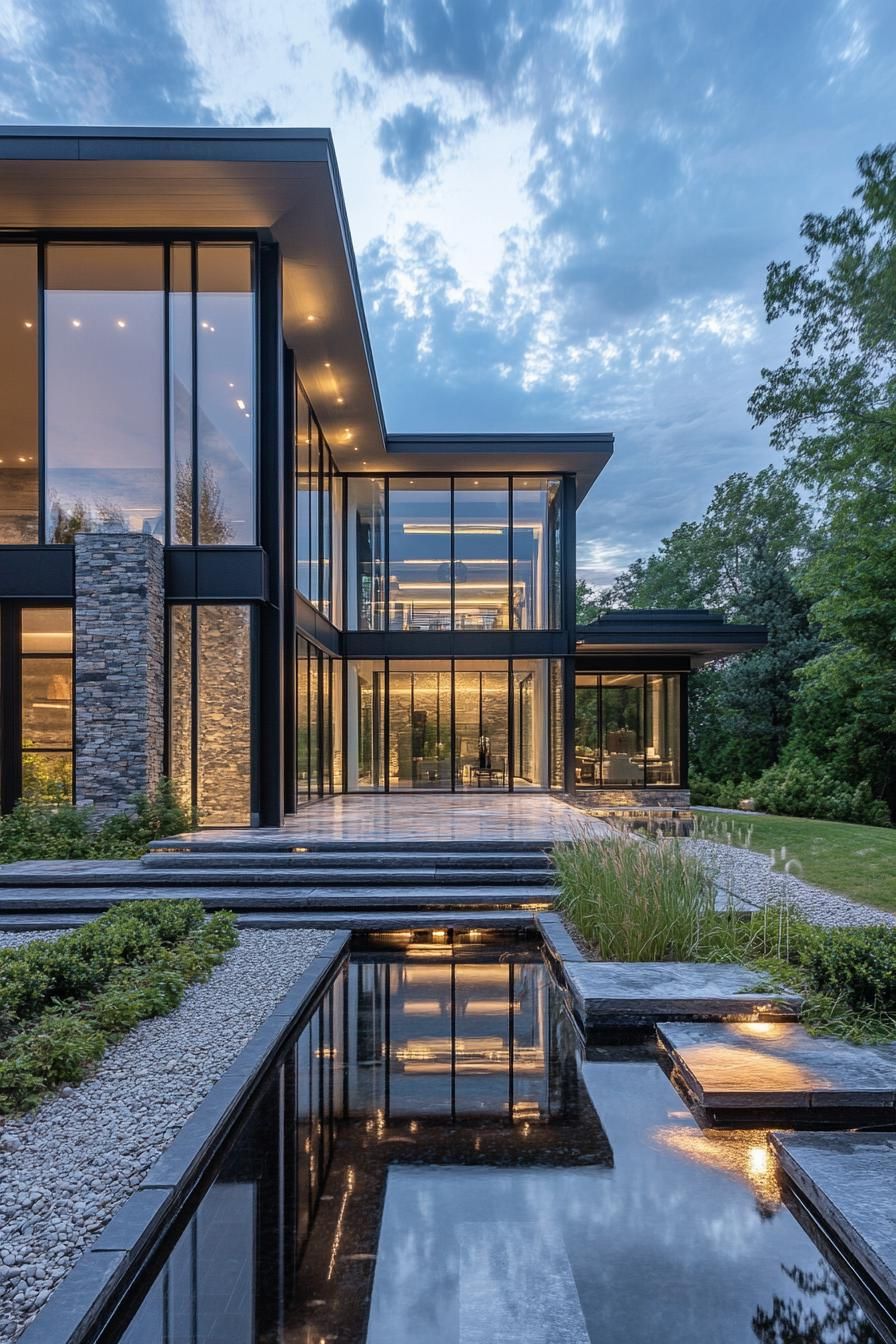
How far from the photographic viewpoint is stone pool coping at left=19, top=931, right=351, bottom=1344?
2.21 metres

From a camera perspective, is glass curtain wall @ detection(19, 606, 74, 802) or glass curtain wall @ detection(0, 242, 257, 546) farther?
glass curtain wall @ detection(0, 242, 257, 546)

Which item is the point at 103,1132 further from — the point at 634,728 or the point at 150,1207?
the point at 634,728

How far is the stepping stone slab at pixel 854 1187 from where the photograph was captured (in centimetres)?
255

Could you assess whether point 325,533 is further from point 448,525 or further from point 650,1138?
point 650,1138

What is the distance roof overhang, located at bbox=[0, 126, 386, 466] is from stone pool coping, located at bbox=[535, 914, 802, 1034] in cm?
972

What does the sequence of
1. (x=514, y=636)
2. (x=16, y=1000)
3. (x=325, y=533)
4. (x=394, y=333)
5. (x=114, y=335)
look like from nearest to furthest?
1. (x=16, y=1000)
2. (x=114, y=335)
3. (x=325, y=533)
4. (x=514, y=636)
5. (x=394, y=333)

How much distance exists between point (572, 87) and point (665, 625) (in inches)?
617

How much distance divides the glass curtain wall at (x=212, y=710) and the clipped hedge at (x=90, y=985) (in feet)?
15.2

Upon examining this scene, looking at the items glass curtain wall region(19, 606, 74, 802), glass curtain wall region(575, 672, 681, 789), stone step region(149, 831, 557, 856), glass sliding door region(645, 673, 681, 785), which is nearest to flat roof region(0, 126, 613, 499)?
glass curtain wall region(19, 606, 74, 802)

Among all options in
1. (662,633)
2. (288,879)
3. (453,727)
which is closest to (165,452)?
(288,879)

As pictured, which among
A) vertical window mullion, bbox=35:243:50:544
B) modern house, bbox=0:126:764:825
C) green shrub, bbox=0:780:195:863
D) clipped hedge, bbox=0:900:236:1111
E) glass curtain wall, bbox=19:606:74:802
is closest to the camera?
clipped hedge, bbox=0:900:236:1111

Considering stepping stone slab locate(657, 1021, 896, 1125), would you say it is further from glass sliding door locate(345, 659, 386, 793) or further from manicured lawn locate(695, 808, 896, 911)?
glass sliding door locate(345, 659, 386, 793)

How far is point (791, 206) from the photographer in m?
38.1

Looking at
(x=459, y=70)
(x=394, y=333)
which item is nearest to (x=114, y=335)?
(x=459, y=70)
